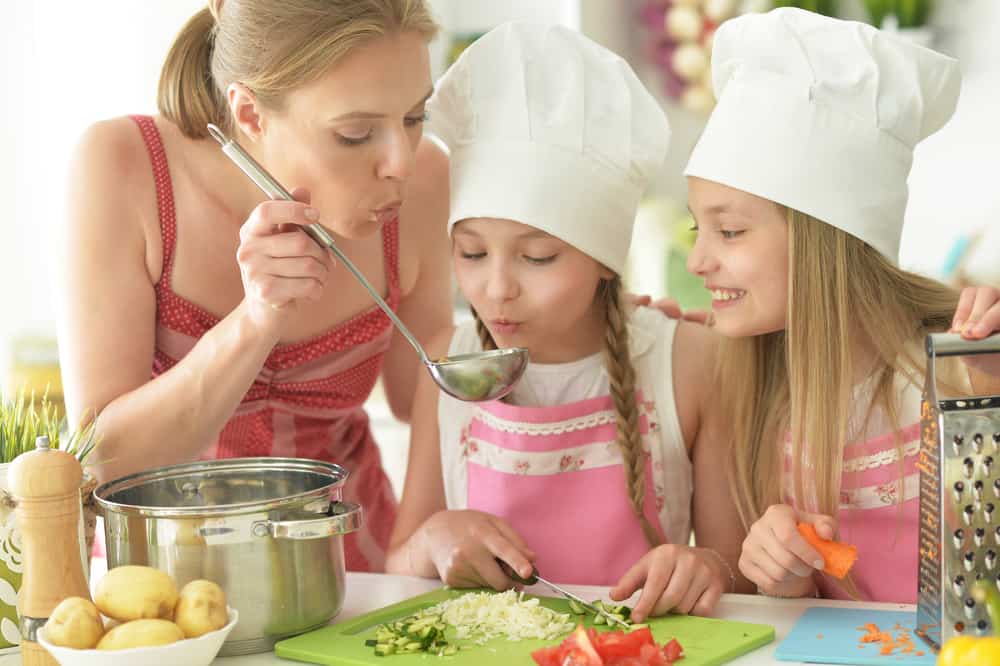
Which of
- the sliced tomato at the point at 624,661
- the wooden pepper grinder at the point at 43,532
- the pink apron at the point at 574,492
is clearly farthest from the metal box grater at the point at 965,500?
the wooden pepper grinder at the point at 43,532

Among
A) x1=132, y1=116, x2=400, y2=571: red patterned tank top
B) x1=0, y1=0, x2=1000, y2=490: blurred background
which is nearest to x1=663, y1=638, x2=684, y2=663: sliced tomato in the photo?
x1=132, y1=116, x2=400, y2=571: red patterned tank top

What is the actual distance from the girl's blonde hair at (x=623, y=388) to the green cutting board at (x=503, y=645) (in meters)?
0.39

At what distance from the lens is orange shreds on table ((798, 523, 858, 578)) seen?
1224 mm

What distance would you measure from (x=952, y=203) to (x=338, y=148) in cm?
186

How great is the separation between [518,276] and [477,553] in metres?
0.39

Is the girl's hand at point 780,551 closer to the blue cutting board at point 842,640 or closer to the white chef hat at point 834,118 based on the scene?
the blue cutting board at point 842,640

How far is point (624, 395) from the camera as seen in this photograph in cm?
167

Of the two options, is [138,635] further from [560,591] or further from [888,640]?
[888,640]

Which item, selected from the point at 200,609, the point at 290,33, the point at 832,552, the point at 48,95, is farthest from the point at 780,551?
the point at 48,95

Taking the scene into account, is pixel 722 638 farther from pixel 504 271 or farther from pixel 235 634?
pixel 504 271

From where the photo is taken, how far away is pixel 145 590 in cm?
103

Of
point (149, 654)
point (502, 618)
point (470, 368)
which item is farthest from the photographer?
point (470, 368)

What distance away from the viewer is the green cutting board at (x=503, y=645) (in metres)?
1.11

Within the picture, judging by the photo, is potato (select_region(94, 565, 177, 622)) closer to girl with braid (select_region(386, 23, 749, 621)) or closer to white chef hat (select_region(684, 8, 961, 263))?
girl with braid (select_region(386, 23, 749, 621))
